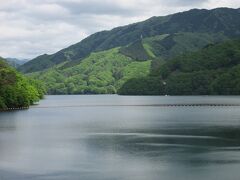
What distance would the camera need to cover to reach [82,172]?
2279 inches

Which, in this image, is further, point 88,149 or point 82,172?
point 88,149

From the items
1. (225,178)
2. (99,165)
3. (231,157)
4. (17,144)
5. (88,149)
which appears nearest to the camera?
(225,178)

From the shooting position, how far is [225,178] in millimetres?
52844

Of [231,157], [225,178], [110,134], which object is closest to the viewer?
[225,178]

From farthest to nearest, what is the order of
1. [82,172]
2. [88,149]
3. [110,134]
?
1. [110,134]
2. [88,149]
3. [82,172]

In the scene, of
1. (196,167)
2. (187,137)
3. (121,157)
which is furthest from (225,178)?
(187,137)

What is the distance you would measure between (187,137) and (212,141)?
9.15 metres

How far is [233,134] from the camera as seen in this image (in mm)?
99562

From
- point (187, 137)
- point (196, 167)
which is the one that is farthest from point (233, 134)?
point (196, 167)

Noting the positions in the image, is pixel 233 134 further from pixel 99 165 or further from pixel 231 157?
pixel 99 165

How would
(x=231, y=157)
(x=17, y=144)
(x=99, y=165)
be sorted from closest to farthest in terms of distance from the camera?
(x=99, y=165) → (x=231, y=157) → (x=17, y=144)

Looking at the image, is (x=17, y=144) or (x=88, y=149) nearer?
(x=88, y=149)

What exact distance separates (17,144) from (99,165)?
96.8 ft

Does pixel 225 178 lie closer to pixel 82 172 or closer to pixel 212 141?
pixel 82 172
